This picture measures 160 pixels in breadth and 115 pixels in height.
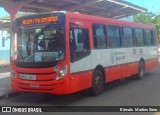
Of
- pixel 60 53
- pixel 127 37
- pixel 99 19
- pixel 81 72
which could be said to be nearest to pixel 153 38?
pixel 127 37

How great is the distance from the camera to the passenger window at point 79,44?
31.7ft

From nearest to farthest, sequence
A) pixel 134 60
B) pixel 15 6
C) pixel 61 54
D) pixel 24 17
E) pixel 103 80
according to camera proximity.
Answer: pixel 61 54 < pixel 24 17 < pixel 103 80 < pixel 134 60 < pixel 15 6

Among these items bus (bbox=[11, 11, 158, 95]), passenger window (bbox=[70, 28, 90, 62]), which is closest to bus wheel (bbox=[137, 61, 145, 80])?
bus (bbox=[11, 11, 158, 95])

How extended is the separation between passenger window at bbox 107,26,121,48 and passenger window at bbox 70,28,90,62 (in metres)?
1.86

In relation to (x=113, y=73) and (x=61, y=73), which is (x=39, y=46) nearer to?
(x=61, y=73)

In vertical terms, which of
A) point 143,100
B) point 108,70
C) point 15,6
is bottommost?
point 143,100

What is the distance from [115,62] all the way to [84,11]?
9563 mm

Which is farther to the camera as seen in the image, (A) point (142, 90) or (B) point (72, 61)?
(A) point (142, 90)

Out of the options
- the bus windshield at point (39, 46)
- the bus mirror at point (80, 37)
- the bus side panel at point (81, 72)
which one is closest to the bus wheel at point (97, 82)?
the bus side panel at point (81, 72)

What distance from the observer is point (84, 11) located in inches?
846

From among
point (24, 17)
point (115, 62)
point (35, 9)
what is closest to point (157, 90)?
point (115, 62)

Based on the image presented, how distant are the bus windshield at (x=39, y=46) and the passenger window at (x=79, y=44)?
0.36 meters

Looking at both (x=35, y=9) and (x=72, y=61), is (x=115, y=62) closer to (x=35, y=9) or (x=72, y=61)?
(x=72, y=61)

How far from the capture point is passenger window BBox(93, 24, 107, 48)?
36.6ft
